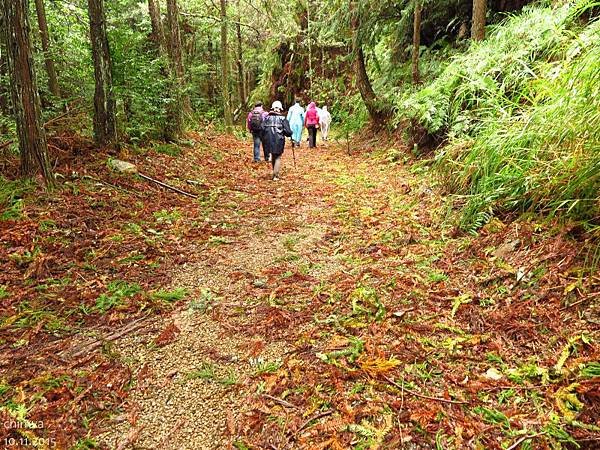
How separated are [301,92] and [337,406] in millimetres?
22315

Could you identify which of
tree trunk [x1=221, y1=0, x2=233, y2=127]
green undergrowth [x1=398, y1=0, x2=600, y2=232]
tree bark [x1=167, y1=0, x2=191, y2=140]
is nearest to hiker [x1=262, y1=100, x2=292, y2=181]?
tree bark [x1=167, y1=0, x2=191, y2=140]

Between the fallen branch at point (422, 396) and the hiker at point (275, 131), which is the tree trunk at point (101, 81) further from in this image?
the fallen branch at point (422, 396)

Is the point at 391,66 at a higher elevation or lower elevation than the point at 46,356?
higher

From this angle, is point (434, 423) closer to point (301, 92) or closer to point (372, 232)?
point (372, 232)

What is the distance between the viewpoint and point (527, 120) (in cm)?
437

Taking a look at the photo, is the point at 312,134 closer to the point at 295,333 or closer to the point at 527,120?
the point at 527,120

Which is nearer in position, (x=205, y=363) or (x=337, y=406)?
(x=337, y=406)

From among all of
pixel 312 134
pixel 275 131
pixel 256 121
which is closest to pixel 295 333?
pixel 275 131

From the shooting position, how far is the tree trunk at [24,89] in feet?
19.0

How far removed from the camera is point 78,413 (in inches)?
101

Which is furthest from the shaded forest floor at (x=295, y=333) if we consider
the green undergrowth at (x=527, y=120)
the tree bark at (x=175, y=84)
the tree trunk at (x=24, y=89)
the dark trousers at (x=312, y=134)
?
the dark trousers at (x=312, y=134)

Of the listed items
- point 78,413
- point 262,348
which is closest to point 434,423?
point 262,348

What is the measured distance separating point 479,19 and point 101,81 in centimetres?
806

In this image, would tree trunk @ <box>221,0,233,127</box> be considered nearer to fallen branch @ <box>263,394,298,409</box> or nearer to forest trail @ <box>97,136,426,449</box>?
forest trail @ <box>97,136,426,449</box>
